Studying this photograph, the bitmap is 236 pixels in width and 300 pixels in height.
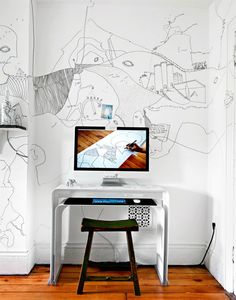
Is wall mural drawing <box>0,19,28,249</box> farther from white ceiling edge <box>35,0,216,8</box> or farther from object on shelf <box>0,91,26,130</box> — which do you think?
white ceiling edge <box>35,0,216,8</box>

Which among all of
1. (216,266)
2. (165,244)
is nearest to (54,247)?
(165,244)

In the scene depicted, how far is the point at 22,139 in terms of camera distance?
2.69 meters

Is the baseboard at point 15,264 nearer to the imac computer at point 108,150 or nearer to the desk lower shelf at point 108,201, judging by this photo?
the desk lower shelf at point 108,201

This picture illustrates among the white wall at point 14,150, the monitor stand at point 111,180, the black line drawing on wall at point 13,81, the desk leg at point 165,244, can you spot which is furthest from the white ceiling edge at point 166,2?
the desk leg at point 165,244

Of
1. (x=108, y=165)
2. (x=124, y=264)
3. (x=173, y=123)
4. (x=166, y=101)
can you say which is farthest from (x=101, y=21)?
(x=124, y=264)

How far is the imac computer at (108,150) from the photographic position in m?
2.78

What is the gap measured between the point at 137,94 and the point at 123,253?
1.47m

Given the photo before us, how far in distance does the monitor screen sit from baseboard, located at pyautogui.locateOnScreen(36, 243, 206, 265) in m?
0.74

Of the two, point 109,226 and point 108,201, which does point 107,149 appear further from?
point 109,226

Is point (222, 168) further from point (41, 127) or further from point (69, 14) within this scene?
point (69, 14)

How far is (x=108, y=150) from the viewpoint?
2.78m

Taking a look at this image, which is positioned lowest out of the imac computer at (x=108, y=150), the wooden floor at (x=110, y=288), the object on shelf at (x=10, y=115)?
the wooden floor at (x=110, y=288)

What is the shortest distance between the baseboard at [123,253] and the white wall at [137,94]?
1 cm

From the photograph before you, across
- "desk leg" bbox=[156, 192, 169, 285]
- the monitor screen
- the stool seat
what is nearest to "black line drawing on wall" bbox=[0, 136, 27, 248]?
the monitor screen
